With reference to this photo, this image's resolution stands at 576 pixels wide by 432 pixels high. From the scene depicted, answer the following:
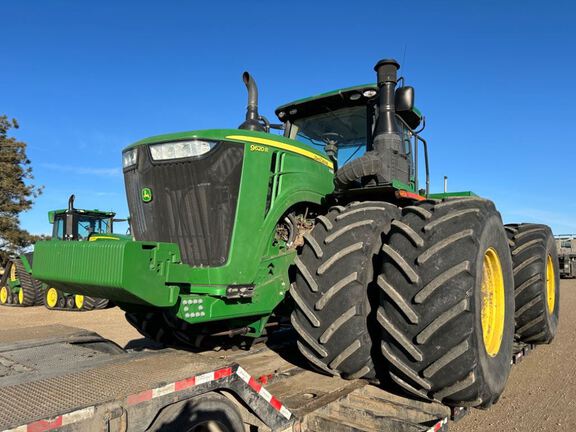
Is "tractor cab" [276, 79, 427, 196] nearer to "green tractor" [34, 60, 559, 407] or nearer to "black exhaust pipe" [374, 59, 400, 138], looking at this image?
"black exhaust pipe" [374, 59, 400, 138]

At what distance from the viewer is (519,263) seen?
5.26m

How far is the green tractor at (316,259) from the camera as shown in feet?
9.50

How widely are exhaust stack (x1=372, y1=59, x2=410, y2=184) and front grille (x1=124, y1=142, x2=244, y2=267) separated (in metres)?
1.51

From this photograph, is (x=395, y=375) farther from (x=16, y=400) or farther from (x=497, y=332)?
(x=16, y=400)

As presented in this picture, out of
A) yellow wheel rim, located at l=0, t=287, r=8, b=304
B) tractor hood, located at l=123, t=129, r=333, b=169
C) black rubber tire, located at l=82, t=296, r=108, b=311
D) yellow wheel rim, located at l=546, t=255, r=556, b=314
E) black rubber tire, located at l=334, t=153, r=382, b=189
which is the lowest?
yellow wheel rim, located at l=0, t=287, r=8, b=304

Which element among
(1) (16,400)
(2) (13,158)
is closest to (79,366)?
(1) (16,400)

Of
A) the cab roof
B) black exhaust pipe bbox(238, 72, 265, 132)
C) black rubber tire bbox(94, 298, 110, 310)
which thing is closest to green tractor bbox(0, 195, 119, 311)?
black rubber tire bbox(94, 298, 110, 310)

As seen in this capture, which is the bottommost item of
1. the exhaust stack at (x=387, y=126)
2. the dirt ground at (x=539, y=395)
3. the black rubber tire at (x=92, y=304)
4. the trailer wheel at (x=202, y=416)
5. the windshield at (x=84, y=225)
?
the black rubber tire at (x=92, y=304)

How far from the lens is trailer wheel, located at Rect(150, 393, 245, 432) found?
2221mm

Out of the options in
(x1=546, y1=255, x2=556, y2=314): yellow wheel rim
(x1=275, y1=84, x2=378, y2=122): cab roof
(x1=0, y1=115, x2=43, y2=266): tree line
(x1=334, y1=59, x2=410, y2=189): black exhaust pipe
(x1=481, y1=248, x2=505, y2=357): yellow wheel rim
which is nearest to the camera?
(x1=481, y1=248, x2=505, y2=357): yellow wheel rim

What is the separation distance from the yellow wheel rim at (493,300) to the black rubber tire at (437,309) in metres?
0.53

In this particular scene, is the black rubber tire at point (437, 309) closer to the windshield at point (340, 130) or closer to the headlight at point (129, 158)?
the windshield at point (340, 130)

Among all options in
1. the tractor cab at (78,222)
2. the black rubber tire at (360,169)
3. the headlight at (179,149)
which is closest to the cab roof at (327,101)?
the black rubber tire at (360,169)

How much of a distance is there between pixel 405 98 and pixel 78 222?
43.6 feet
